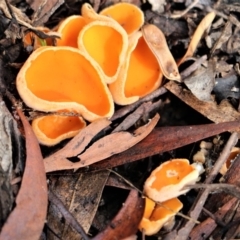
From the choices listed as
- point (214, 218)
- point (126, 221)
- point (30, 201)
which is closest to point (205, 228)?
point (214, 218)

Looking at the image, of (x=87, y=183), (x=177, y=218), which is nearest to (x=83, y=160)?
(x=87, y=183)

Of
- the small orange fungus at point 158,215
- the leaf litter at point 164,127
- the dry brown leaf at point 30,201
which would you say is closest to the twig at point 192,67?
the leaf litter at point 164,127

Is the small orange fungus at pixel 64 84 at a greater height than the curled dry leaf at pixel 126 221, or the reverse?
the small orange fungus at pixel 64 84

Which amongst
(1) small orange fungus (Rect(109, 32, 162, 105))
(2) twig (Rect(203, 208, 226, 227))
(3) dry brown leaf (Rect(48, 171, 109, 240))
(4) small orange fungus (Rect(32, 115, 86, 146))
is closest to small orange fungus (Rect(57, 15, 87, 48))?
(1) small orange fungus (Rect(109, 32, 162, 105))

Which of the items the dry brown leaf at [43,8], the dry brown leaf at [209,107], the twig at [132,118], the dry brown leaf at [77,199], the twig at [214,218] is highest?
the dry brown leaf at [43,8]

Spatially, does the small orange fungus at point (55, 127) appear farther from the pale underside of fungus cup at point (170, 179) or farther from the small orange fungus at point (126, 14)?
the small orange fungus at point (126, 14)

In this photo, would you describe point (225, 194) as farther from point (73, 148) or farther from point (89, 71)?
point (89, 71)

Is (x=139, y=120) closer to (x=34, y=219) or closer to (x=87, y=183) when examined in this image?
(x=87, y=183)
